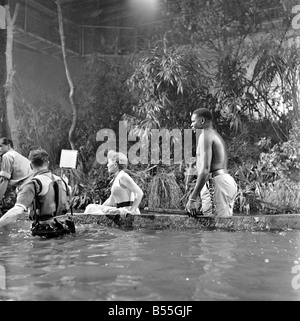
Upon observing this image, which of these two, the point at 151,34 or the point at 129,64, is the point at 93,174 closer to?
the point at 129,64

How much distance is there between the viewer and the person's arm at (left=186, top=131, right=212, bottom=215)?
149 inches

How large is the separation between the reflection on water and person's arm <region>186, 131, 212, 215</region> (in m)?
0.29

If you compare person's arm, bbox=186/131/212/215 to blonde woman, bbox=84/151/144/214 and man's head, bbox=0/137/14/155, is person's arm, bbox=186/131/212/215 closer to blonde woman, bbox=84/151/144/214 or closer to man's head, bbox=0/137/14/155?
blonde woman, bbox=84/151/144/214

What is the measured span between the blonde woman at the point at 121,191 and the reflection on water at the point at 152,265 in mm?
366

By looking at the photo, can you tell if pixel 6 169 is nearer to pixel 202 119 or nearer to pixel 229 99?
pixel 202 119

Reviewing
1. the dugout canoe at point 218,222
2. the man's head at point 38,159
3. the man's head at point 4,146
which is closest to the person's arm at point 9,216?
the man's head at point 38,159

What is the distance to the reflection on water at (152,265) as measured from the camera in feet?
6.85

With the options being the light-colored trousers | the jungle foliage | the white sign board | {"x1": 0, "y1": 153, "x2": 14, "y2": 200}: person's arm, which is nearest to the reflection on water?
the light-colored trousers

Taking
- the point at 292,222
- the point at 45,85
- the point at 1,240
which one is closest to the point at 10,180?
the point at 1,240

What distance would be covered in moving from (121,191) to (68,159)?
4462 millimetres

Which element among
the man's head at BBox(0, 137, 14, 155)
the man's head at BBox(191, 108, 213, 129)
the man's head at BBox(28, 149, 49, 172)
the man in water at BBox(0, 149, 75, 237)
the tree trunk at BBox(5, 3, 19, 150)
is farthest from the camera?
the tree trunk at BBox(5, 3, 19, 150)

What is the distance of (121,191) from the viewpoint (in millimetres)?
4520

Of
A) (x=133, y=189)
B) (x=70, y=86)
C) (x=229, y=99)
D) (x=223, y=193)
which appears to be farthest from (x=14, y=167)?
(x=70, y=86)

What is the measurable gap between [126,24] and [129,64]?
4.72ft
